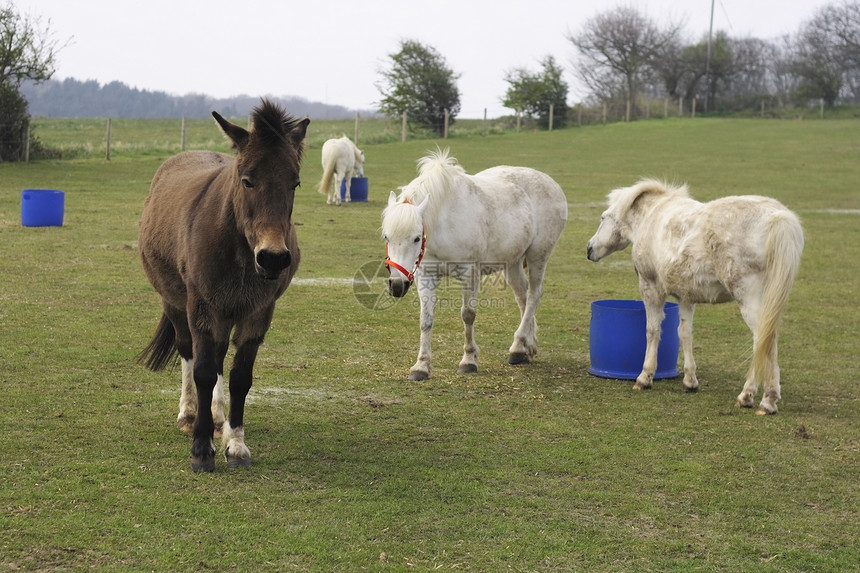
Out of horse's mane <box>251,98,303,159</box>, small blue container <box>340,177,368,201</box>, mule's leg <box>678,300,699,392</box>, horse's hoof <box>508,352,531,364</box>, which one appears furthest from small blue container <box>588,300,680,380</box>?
small blue container <box>340,177,368,201</box>

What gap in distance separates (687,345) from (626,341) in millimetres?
578

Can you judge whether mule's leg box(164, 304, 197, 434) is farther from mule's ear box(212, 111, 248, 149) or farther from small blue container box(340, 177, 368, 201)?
small blue container box(340, 177, 368, 201)

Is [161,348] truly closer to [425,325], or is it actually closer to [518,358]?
[425,325]

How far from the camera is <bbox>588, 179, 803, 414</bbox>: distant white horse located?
5.73 m

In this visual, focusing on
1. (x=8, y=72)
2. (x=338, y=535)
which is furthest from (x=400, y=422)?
(x=8, y=72)

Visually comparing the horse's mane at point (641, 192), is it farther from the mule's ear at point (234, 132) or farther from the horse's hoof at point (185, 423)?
the horse's hoof at point (185, 423)

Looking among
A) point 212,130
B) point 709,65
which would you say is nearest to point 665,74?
point 709,65

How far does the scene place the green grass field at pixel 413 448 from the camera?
3.61 m

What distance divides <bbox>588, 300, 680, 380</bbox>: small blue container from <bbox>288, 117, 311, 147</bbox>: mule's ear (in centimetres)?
359

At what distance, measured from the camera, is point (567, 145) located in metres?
37.8

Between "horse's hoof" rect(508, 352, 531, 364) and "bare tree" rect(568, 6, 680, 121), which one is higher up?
"bare tree" rect(568, 6, 680, 121)

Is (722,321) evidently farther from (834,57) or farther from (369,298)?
(834,57)

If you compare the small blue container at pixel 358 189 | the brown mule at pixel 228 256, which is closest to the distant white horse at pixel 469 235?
the brown mule at pixel 228 256

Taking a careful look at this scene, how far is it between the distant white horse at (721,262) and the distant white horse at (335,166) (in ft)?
43.7
